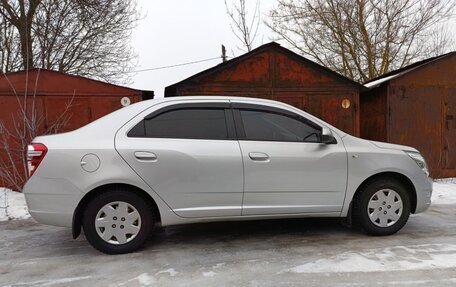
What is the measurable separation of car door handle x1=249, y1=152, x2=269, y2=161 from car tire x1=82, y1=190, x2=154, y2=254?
124 centimetres

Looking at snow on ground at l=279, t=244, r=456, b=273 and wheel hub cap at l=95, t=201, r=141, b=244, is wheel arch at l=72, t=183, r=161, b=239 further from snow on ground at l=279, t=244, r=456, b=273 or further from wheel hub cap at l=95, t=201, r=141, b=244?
snow on ground at l=279, t=244, r=456, b=273

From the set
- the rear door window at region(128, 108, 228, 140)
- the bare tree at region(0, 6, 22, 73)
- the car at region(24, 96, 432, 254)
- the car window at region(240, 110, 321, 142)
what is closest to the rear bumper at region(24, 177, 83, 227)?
the car at region(24, 96, 432, 254)

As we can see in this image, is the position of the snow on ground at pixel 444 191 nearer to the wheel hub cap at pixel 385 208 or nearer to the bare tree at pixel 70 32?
the wheel hub cap at pixel 385 208

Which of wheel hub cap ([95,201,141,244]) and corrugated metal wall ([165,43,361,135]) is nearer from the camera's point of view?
wheel hub cap ([95,201,141,244])

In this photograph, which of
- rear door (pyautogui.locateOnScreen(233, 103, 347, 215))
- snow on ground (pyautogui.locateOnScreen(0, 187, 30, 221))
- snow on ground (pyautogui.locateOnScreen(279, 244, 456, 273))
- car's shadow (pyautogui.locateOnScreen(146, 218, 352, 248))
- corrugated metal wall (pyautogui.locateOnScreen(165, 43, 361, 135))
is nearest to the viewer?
snow on ground (pyautogui.locateOnScreen(279, 244, 456, 273))

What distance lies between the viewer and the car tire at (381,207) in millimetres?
4715

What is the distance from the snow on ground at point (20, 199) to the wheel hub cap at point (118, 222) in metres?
3.00

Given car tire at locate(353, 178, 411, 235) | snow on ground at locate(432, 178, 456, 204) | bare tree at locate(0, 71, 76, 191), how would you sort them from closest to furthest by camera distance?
car tire at locate(353, 178, 411, 235), snow on ground at locate(432, 178, 456, 204), bare tree at locate(0, 71, 76, 191)

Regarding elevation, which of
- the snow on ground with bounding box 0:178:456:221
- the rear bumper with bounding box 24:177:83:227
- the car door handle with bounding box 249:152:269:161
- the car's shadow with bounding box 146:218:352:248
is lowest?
the car's shadow with bounding box 146:218:352:248

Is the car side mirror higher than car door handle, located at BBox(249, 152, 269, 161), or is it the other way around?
the car side mirror

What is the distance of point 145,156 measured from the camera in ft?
13.6

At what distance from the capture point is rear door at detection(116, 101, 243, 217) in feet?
13.7

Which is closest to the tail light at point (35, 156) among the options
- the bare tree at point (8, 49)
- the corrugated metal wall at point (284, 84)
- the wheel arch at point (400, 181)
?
the wheel arch at point (400, 181)

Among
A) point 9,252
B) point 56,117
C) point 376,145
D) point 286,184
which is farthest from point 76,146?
point 56,117
